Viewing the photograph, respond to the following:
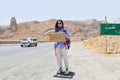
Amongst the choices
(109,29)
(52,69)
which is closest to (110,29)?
(109,29)

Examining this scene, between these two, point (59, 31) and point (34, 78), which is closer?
point (34, 78)

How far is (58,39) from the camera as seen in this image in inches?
496

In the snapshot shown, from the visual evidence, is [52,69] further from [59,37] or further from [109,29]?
[109,29]

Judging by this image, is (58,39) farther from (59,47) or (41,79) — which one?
(41,79)

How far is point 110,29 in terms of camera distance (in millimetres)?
32969

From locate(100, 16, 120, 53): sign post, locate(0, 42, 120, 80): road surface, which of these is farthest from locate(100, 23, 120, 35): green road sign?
locate(0, 42, 120, 80): road surface

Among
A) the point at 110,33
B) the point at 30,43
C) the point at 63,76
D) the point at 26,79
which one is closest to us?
the point at 26,79

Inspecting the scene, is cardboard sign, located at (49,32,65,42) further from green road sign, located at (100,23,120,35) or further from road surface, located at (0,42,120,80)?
green road sign, located at (100,23,120,35)

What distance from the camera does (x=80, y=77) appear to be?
12.3 m

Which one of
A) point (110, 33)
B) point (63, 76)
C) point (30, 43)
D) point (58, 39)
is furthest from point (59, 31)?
point (30, 43)

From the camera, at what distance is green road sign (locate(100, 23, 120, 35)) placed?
32750 millimetres

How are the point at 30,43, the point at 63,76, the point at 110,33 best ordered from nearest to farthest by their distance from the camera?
the point at 63,76 → the point at 110,33 → the point at 30,43

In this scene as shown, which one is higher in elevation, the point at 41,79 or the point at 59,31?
the point at 59,31

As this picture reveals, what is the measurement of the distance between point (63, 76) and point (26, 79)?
1.51 metres
